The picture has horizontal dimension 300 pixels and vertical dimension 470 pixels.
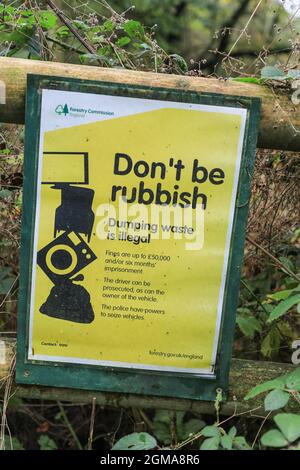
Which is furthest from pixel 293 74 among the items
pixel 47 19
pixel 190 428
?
pixel 190 428

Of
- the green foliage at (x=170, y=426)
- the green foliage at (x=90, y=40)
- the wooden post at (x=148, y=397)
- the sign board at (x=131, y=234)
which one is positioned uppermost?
the green foliage at (x=90, y=40)

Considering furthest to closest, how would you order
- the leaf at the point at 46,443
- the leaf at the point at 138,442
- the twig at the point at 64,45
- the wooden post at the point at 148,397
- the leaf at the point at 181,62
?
the leaf at the point at 46,443
the twig at the point at 64,45
the leaf at the point at 181,62
the wooden post at the point at 148,397
the leaf at the point at 138,442

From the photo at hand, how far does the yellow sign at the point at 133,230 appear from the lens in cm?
198

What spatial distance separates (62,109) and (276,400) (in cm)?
112

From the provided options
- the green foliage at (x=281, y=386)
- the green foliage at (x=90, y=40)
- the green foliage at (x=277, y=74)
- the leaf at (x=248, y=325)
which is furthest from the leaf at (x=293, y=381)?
the green foliage at (x=90, y=40)

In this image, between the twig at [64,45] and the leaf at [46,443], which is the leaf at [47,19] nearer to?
the twig at [64,45]

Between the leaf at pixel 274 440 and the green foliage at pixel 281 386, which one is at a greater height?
the green foliage at pixel 281 386

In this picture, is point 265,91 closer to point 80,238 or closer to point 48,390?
point 80,238

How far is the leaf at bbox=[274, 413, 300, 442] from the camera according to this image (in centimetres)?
150

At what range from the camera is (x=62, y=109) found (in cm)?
197

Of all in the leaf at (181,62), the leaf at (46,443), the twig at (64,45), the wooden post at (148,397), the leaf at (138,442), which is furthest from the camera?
the leaf at (46,443)

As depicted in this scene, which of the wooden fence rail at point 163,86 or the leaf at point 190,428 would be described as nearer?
the wooden fence rail at point 163,86

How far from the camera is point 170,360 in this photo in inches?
82.4

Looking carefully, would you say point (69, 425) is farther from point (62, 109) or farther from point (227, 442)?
point (62, 109)
